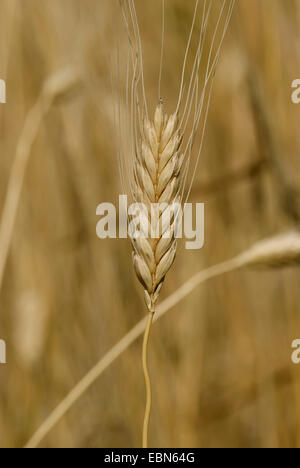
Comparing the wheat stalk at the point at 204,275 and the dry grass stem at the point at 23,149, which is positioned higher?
the dry grass stem at the point at 23,149

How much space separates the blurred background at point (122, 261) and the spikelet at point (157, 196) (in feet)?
0.75

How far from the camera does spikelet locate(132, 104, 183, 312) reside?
0.32 metres

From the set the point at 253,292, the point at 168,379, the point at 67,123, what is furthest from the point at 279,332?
the point at 67,123

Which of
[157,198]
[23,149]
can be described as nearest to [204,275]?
[157,198]

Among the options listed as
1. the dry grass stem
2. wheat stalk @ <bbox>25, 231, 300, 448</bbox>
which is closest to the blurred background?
the dry grass stem

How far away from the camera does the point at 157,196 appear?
338mm

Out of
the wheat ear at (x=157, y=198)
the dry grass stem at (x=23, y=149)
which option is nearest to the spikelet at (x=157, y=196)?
the wheat ear at (x=157, y=198)

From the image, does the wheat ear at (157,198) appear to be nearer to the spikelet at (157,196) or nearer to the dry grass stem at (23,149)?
the spikelet at (157,196)

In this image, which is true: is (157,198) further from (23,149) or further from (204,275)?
(23,149)

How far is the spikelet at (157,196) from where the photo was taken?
0.32m

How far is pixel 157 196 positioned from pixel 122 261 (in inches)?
10.7

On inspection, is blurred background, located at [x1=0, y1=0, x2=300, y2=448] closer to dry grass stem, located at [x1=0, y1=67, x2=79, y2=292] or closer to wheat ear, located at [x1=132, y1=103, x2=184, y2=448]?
dry grass stem, located at [x1=0, y1=67, x2=79, y2=292]
